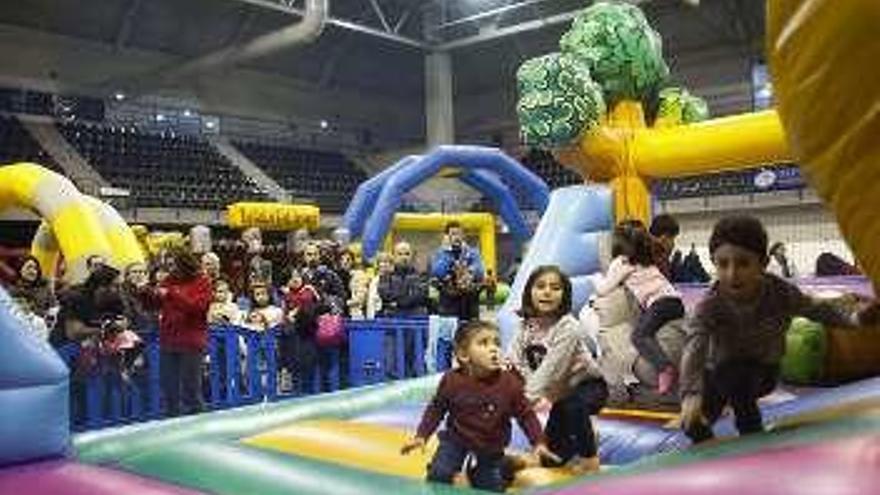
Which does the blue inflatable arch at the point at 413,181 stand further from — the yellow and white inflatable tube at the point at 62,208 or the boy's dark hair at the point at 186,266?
the boy's dark hair at the point at 186,266

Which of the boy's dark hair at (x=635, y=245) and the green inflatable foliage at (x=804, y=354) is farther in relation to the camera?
the green inflatable foliage at (x=804, y=354)

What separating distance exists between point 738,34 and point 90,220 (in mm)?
13488

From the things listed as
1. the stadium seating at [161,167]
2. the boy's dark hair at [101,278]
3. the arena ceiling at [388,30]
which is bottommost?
the boy's dark hair at [101,278]

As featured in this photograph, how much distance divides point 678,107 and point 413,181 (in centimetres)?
357

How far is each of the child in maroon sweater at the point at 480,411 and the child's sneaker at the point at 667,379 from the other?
0.61 meters

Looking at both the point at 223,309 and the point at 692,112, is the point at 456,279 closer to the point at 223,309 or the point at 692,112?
the point at 223,309

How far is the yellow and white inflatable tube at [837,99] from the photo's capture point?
119 cm

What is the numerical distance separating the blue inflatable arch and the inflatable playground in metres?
2.41

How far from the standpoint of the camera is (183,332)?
524cm

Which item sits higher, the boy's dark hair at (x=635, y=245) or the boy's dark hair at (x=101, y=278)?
the boy's dark hair at (x=635, y=245)

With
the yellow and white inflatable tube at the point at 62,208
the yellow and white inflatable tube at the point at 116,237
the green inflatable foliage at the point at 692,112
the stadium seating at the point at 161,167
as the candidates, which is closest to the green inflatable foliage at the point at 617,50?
the green inflatable foliage at the point at 692,112

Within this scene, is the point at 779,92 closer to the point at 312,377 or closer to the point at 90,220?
the point at 312,377

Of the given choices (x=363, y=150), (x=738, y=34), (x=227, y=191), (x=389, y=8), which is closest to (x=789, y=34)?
(x=227, y=191)

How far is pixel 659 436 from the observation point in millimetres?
3379
